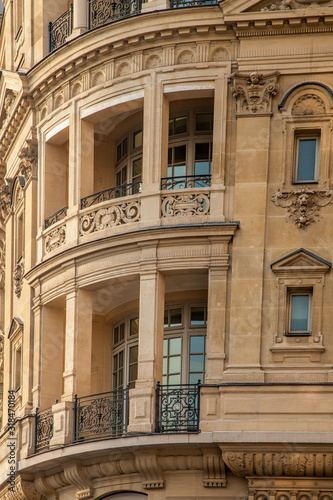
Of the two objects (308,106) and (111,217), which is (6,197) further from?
(308,106)

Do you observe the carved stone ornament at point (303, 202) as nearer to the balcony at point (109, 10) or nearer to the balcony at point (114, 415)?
the balcony at point (114, 415)

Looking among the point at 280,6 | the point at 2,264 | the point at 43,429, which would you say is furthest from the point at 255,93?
the point at 2,264

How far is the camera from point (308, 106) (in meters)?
31.6

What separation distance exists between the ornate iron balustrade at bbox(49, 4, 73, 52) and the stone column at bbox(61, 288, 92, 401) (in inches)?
245

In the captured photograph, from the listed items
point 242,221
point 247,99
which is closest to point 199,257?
point 242,221

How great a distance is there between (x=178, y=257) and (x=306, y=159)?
3233 mm

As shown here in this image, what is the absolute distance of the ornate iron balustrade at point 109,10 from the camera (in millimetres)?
34062

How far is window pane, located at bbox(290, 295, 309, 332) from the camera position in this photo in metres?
30.6

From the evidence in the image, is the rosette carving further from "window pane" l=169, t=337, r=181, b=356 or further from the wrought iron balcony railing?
the wrought iron balcony railing

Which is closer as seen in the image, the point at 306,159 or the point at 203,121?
the point at 306,159

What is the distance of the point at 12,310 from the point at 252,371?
9.50 metres

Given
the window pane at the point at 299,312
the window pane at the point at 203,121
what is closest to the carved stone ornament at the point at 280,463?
the window pane at the point at 299,312

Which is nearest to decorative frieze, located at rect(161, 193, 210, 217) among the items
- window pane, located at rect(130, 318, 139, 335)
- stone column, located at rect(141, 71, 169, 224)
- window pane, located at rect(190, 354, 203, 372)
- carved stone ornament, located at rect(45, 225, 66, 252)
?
stone column, located at rect(141, 71, 169, 224)

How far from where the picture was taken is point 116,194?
3494 cm
